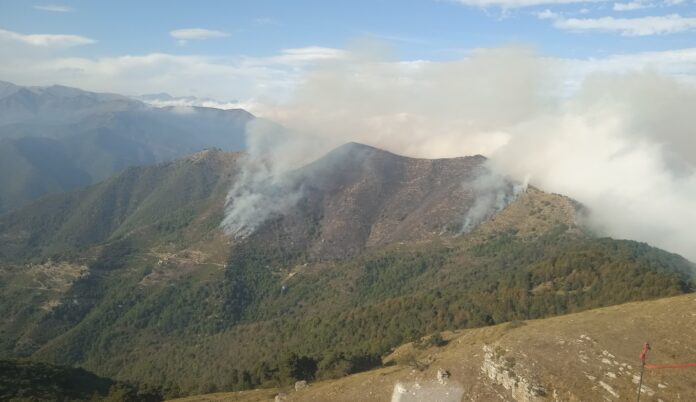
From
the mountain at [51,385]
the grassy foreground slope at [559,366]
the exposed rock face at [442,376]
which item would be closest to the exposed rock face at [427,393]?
the grassy foreground slope at [559,366]

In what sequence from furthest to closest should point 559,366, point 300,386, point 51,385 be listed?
point 51,385
point 300,386
point 559,366

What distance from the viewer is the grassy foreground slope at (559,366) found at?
204 feet

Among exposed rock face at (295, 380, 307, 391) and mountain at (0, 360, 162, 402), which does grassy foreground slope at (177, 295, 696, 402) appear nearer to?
exposed rock face at (295, 380, 307, 391)

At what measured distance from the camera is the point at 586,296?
159 metres

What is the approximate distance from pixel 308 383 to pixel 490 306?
9164 centimetres

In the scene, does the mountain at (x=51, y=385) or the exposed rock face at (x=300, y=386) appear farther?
the mountain at (x=51, y=385)

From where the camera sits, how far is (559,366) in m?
66.1

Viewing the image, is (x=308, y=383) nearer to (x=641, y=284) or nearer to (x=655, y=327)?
(x=655, y=327)

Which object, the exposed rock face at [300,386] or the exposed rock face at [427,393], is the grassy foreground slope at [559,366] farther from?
the exposed rock face at [300,386]

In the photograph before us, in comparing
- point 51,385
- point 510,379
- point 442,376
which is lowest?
point 51,385

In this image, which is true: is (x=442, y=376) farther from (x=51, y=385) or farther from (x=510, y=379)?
(x=51, y=385)

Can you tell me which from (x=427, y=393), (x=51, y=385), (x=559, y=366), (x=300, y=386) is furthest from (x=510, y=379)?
(x=51, y=385)

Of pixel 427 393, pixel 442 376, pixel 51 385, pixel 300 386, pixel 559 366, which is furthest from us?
pixel 51 385

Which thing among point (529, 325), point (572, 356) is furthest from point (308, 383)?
point (572, 356)
